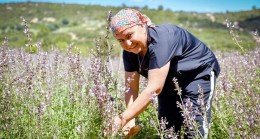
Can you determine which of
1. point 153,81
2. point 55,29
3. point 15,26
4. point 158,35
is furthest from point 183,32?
point 55,29

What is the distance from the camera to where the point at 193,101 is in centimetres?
292

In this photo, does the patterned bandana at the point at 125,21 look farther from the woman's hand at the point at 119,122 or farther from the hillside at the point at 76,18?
the hillside at the point at 76,18

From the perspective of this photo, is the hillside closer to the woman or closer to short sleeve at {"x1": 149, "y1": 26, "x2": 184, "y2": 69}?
the woman

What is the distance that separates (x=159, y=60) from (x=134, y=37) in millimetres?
281

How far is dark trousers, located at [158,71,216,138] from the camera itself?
2835 mm

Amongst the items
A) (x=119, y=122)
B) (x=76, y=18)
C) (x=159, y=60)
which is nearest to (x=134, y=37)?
(x=159, y=60)

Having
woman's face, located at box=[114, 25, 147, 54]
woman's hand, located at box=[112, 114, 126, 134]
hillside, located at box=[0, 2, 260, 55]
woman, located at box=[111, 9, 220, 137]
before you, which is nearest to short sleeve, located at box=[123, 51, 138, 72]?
woman, located at box=[111, 9, 220, 137]

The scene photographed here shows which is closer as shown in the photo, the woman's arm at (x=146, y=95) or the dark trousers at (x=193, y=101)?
the woman's arm at (x=146, y=95)

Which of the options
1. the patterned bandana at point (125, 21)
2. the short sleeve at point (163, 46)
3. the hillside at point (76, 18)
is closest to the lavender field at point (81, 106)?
the patterned bandana at point (125, 21)

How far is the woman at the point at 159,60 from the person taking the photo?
7.82 feet

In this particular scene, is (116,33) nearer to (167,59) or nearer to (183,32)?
(167,59)

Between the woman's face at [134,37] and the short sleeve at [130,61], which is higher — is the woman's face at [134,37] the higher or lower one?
the higher one

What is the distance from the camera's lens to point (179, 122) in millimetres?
3514

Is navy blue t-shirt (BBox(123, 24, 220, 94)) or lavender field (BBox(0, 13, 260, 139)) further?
navy blue t-shirt (BBox(123, 24, 220, 94))
